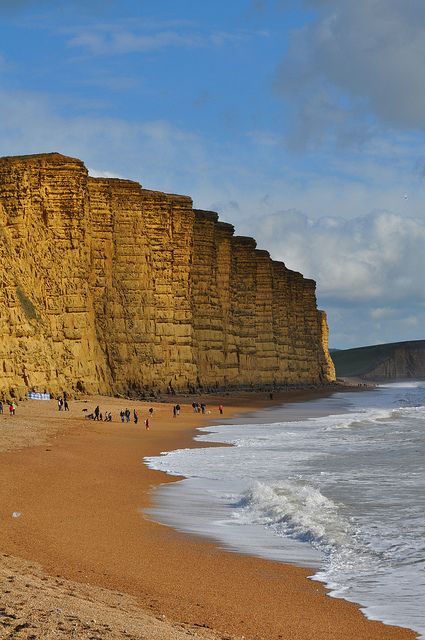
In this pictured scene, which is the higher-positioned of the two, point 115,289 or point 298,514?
point 115,289

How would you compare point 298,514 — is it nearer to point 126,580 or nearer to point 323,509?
point 323,509

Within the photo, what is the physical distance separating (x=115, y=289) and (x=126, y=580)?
1939 inches

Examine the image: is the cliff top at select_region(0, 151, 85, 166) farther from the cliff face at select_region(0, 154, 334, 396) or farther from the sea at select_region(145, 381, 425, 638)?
the sea at select_region(145, 381, 425, 638)

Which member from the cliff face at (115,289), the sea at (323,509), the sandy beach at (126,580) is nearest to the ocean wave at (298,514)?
the sea at (323,509)

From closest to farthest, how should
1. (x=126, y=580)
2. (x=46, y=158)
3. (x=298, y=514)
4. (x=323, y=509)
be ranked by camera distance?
(x=126, y=580) → (x=298, y=514) → (x=323, y=509) → (x=46, y=158)

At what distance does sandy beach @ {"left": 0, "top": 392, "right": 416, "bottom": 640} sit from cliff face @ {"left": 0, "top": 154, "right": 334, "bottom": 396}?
997 inches

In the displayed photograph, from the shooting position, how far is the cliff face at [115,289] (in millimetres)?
45188

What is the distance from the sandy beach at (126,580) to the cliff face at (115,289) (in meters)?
25.3

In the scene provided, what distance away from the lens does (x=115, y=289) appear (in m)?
57.8

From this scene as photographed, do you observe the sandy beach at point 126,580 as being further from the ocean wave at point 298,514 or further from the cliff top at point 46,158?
the cliff top at point 46,158

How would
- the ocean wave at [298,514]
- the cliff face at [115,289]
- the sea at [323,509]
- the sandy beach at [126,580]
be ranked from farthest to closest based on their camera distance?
the cliff face at [115,289], the ocean wave at [298,514], the sea at [323,509], the sandy beach at [126,580]

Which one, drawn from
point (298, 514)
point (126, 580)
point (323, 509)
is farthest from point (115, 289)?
point (126, 580)

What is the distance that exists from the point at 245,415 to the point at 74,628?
42210 millimetres

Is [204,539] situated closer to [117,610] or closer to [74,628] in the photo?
[117,610]
